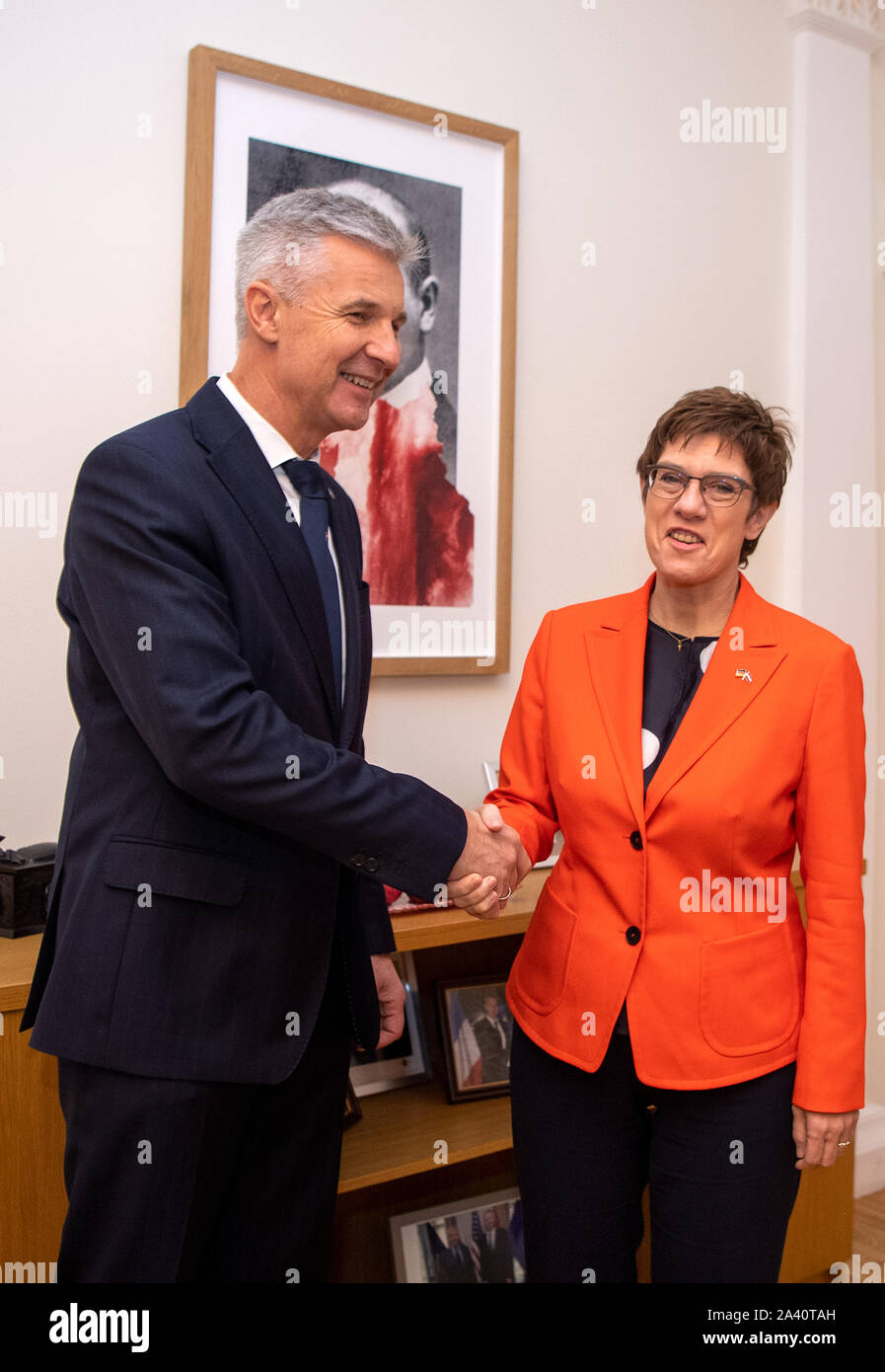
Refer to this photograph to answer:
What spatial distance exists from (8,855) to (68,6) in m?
1.52

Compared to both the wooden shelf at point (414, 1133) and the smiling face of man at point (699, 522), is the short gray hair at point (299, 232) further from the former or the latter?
the wooden shelf at point (414, 1133)

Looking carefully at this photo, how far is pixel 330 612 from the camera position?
1.60m

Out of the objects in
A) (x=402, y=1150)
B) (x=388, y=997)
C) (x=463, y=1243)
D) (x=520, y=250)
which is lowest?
(x=463, y=1243)

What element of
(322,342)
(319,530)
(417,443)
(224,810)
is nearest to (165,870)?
(224,810)

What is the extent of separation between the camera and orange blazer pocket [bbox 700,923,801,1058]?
1580 millimetres

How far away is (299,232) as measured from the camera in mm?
1560

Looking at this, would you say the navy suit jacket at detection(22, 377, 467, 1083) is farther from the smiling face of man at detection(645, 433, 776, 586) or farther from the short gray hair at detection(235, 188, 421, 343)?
the smiling face of man at detection(645, 433, 776, 586)

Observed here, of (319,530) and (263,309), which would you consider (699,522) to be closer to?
(319,530)

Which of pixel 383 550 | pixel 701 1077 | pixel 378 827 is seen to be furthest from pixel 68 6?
pixel 701 1077

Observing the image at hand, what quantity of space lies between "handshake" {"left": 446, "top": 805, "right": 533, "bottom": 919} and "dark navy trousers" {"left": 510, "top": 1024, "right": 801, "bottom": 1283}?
245 millimetres

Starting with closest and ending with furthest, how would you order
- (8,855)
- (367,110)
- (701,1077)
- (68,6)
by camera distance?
1. (701,1077)
2. (8,855)
3. (68,6)
4. (367,110)

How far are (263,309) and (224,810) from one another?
27.1 inches

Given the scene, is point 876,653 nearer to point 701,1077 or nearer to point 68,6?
point 701,1077

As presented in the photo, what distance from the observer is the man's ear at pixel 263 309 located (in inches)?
61.4
